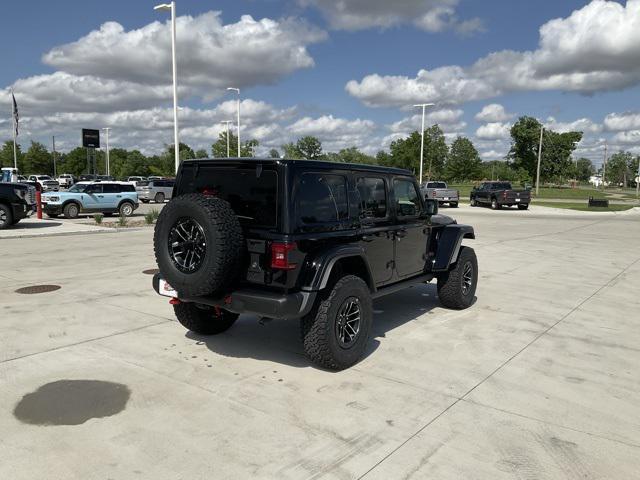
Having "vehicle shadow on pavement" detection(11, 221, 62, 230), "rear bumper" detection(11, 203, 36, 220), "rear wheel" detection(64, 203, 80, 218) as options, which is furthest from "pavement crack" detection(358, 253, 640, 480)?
"rear wheel" detection(64, 203, 80, 218)

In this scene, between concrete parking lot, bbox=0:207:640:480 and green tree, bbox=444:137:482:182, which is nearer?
concrete parking lot, bbox=0:207:640:480

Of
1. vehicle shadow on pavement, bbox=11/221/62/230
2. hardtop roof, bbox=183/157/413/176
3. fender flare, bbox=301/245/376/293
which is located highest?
hardtop roof, bbox=183/157/413/176

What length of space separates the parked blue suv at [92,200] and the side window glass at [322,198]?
17.4 meters

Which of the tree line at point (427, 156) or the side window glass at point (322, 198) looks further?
the tree line at point (427, 156)

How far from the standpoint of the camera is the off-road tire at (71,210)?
20.5 metres

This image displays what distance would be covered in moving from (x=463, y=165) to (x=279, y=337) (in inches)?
3778

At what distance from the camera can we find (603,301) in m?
7.48

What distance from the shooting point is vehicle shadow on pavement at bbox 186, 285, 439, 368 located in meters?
4.95

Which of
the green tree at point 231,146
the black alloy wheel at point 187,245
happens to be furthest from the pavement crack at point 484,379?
the green tree at point 231,146

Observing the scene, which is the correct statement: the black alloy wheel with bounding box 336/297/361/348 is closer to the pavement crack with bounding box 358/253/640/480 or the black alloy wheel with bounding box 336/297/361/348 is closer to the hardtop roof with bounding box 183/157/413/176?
the pavement crack with bounding box 358/253/640/480

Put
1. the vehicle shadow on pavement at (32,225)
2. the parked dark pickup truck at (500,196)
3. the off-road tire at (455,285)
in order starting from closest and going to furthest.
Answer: the off-road tire at (455,285) < the vehicle shadow on pavement at (32,225) < the parked dark pickup truck at (500,196)

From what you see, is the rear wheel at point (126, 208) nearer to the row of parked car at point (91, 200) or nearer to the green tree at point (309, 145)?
the row of parked car at point (91, 200)

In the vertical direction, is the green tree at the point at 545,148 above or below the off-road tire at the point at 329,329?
above

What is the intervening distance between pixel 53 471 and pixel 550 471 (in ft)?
9.57
